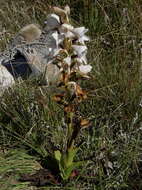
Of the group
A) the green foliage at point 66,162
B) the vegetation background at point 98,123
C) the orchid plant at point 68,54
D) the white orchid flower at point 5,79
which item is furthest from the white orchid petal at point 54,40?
the white orchid flower at point 5,79

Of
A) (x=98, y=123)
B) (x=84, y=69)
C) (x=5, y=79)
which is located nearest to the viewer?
(x=84, y=69)

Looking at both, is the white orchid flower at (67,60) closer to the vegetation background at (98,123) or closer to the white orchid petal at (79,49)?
the white orchid petal at (79,49)

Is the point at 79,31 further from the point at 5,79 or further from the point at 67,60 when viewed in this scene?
the point at 5,79

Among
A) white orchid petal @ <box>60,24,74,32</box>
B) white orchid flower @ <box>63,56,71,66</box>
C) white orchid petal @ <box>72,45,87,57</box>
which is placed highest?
white orchid petal @ <box>60,24,74,32</box>

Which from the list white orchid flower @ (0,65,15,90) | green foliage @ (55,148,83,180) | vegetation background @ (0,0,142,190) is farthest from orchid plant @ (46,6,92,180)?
white orchid flower @ (0,65,15,90)

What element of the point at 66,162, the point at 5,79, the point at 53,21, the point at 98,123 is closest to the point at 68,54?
the point at 53,21

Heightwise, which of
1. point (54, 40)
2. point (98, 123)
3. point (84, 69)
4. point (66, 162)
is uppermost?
point (54, 40)

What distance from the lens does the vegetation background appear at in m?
2.50

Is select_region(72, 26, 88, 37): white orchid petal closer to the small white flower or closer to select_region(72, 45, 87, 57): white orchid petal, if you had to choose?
select_region(72, 45, 87, 57): white orchid petal

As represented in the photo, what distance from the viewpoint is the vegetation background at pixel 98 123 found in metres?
2.50

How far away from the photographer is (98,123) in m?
2.81

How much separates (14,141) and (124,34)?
1.24 meters

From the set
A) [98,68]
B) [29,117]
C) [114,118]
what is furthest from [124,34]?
[29,117]

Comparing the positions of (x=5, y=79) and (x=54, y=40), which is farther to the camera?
(x=5, y=79)
